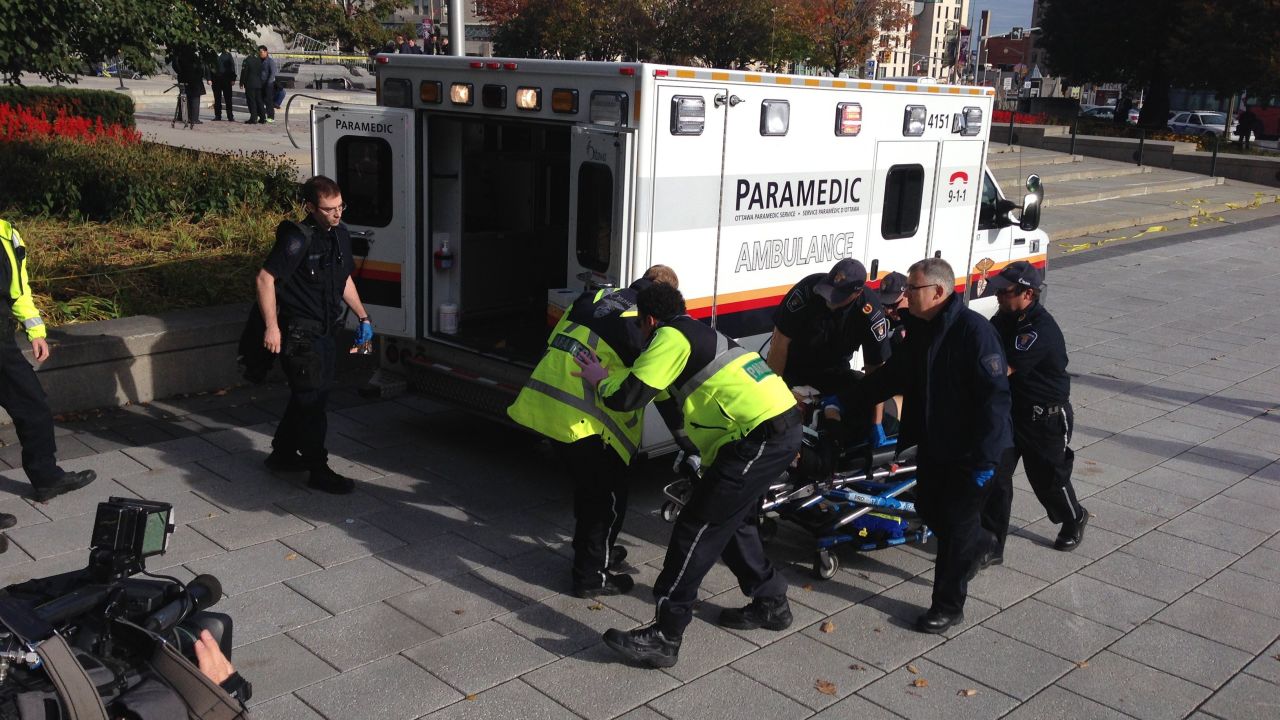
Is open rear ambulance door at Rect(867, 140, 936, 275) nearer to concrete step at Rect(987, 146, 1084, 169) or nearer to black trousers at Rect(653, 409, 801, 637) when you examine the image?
black trousers at Rect(653, 409, 801, 637)

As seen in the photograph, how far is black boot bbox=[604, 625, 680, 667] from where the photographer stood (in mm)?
4938

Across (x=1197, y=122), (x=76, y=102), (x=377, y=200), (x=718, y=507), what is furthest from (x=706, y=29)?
(x=718, y=507)

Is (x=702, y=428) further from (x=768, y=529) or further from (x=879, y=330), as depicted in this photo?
(x=879, y=330)

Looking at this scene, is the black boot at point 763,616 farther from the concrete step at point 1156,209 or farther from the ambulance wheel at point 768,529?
the concrete step at point 1156,209

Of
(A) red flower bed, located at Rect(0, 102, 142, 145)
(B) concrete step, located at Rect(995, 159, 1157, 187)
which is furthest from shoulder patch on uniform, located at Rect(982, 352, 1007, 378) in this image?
(B) concrete step, located at Rect(995, 159, 1157, 187)

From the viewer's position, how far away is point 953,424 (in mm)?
5285

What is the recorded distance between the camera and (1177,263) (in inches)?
661

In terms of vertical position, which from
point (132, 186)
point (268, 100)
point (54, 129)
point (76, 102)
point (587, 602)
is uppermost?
point (76, 102)

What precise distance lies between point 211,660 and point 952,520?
3.44 meters

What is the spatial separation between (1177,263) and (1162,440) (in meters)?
9.30

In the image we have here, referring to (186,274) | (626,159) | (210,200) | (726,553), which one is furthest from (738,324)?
(210,200)

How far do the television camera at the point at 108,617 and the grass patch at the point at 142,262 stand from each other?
6102 millimetres

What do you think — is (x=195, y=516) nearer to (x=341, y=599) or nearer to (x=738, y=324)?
(x=341, y=599)

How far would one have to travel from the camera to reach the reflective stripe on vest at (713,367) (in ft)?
15.8
